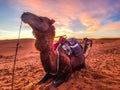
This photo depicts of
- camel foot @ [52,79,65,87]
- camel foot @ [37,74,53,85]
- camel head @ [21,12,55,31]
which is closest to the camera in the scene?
camel head @ [21,12,55,31]

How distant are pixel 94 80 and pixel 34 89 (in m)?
1.98

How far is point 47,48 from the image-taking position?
17.2 ft

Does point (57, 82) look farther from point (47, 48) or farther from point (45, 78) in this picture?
point (47, 48)

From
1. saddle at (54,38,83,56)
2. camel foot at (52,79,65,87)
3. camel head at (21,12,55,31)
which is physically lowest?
camel foot at (52,79,65,87)

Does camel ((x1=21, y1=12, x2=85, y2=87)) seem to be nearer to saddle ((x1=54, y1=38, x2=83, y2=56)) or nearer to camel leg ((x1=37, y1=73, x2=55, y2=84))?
camel leg ((x1=37, y1=73, x2=55, y2=84))

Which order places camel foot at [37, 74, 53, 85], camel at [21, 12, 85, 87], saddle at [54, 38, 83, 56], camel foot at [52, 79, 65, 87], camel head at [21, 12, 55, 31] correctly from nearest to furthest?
camel head at [21, 12, 55, 31], camel at [21, 12, 85, 87], camel foot at [52, 79, 65, 87], camel foot at [37, 74, 53, 85], saddle at [54, 38, 83, 56]

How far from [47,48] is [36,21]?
77cm

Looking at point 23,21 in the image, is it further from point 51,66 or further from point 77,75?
point 77,75

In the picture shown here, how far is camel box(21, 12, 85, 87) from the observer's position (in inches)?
194

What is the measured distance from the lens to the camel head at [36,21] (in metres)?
4.70

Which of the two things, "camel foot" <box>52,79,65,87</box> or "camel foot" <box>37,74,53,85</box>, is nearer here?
"camel foot" <box>52,79,65,87</box>

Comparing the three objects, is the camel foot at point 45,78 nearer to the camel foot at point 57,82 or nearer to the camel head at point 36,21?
the camel foot at point 57,82

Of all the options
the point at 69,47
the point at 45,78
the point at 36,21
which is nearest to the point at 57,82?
the point at 45,78

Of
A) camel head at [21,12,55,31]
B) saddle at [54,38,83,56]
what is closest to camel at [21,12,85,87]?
camel head at [21,12,55,31]
